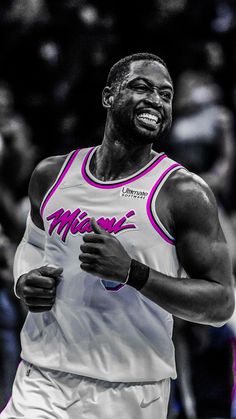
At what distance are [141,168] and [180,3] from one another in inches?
189

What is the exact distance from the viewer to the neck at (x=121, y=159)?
272 cm

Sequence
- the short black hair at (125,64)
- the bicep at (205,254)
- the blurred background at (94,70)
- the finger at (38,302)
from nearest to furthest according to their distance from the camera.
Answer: the bicep at (205,254)
the finger at (38,302)
the short black hair at (125,64)
the blurred background at (94,70)

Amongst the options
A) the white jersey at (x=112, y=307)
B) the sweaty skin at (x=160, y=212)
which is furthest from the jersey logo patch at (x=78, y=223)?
the sweaty skin at (x=160, y=212)

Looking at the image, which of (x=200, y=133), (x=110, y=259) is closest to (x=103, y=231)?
(x=110, y=259)

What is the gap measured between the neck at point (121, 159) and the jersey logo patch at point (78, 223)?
21cm

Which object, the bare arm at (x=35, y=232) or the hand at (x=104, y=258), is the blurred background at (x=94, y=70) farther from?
the hand at (x=104, y=258)

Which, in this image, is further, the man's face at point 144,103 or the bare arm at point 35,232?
the bare arm at point 35,232

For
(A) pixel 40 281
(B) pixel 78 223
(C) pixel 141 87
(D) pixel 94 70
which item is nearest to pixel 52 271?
(A) pixel 40 281

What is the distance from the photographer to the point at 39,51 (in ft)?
23.1

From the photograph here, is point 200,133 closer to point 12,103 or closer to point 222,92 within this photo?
point 222,92

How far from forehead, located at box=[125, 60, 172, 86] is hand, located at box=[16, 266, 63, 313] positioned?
774 mm

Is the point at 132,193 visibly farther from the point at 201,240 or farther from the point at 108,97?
the point at 108,97

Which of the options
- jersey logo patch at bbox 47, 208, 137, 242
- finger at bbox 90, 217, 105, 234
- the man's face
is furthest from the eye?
finger at bbox 90, 217, 105, 234

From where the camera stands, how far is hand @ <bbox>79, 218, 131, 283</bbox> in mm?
2287
